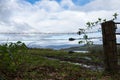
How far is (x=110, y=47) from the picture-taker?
45.4 feet

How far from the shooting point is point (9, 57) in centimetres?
1189

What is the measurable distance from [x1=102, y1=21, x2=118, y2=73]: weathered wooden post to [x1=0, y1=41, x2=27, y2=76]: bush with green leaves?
316 centimetres

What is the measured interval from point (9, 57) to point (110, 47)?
381cm

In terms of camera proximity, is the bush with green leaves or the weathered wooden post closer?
the bush with green leaves

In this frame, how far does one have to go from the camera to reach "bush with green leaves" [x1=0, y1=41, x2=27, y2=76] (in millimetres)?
11773

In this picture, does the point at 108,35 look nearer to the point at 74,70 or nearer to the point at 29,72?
the point at 74,70

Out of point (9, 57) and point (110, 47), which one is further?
point (110, 47)

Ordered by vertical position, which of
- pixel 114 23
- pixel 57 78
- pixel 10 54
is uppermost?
pixel 114 23

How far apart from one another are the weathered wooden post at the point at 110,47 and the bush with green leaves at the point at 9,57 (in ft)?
10.4

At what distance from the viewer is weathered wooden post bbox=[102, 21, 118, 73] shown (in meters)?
13.8

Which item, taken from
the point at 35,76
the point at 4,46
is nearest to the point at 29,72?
the point at 35,76

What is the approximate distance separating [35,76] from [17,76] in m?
0.58

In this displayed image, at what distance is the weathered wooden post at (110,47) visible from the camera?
1380 cm

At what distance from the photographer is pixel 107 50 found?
13953 mm
